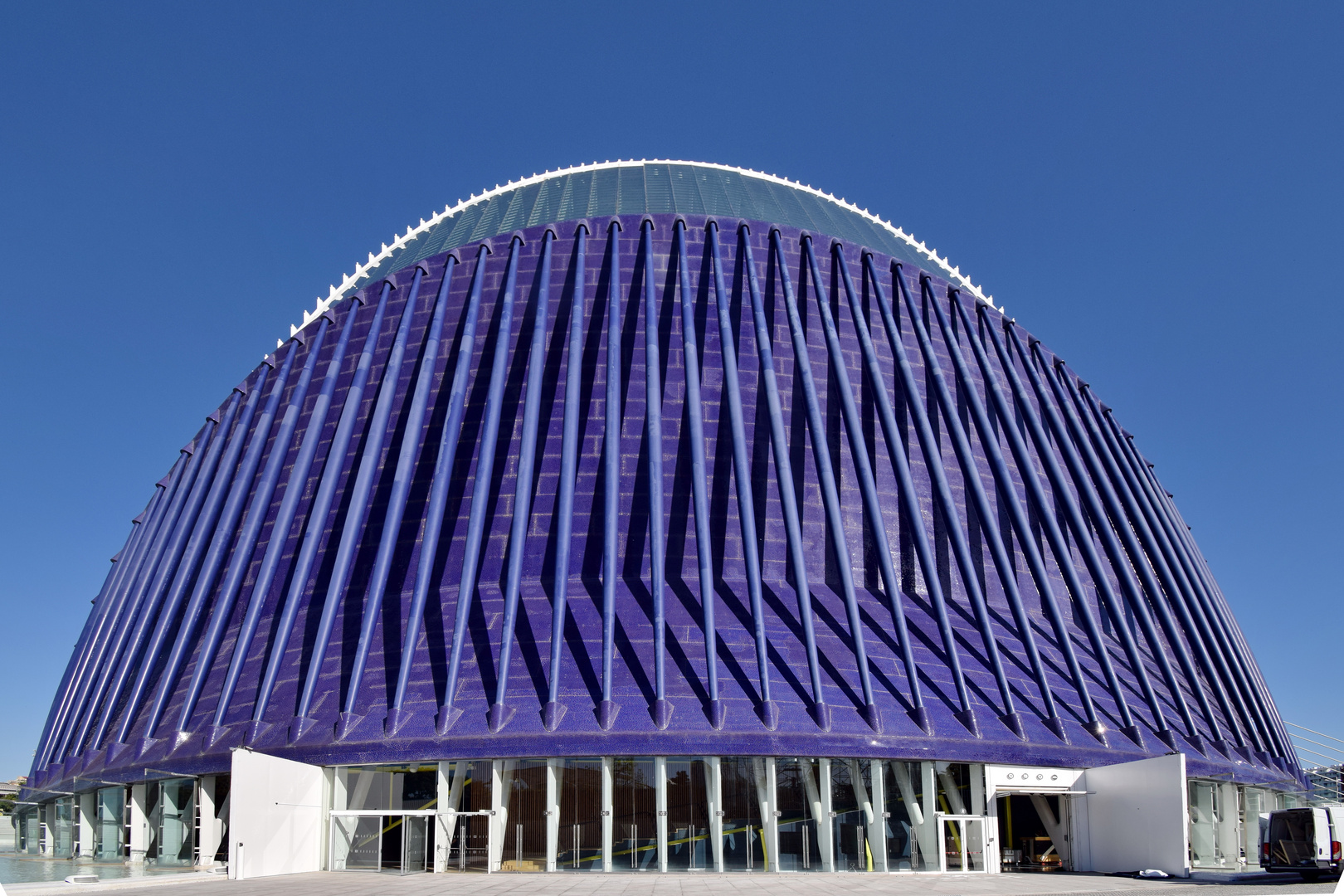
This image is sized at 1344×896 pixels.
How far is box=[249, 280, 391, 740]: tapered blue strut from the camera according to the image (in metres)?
27.6

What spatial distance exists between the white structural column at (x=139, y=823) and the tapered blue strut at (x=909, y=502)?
2153cm

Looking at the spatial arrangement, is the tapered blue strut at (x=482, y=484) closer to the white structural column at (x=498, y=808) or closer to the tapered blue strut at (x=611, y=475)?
the white structural column at (x=498, y=808)

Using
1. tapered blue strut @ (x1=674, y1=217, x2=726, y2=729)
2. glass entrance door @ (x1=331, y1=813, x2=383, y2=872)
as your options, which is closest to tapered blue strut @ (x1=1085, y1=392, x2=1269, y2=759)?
tapered blue strut @ (x1=674, y1=217, x2=726, y2=729)

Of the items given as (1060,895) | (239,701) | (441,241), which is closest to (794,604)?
(1060,895)

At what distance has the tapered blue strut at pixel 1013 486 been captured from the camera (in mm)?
29500

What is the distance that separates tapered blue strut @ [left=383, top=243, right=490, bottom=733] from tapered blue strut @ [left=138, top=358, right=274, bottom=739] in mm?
6096

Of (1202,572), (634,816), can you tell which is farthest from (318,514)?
(1202,572)

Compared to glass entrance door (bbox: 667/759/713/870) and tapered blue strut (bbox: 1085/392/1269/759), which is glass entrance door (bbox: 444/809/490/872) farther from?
tapered blue strut (bbox: 1085/392/1269/759)

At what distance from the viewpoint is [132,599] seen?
35.8m

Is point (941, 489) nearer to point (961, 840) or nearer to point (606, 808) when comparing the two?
point (961, 840)

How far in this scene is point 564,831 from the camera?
2539cm

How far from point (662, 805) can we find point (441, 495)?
391 inches

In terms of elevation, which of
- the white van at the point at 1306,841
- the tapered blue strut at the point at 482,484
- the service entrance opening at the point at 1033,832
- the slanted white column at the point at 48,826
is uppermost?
the tapered blue strut at the point at 482,484

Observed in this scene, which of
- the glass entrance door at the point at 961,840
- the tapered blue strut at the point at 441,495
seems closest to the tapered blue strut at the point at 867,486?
the glass entrance door at the point at 961,840
